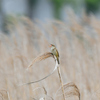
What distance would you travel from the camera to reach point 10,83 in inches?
113

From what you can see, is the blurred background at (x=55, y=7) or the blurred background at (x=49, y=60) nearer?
the blurred background at (x=49, y=60)

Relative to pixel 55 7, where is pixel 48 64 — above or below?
below

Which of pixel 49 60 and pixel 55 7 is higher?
pixel 55 7

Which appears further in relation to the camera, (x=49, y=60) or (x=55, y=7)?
(x=55, y=7)

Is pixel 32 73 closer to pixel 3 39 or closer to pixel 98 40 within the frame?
pixel 3 39

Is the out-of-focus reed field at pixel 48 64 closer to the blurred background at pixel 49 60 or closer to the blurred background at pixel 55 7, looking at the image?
the blurred background at pixel 49 60

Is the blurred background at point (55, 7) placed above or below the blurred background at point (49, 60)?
above

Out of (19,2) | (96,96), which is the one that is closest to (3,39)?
(96,96)

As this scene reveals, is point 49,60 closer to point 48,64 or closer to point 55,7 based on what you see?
point 48,64

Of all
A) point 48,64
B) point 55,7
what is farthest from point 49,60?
point 55,7

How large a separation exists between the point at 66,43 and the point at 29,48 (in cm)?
42

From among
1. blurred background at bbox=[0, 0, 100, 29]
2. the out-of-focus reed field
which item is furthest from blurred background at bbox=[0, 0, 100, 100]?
blurred background at bbox=[0, 0, 100, 29]

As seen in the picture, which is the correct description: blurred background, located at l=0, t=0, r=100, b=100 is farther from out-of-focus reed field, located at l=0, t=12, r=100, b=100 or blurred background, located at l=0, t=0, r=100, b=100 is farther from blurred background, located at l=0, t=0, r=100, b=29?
blurred background, located at l=0, t=0, r=100, b=29

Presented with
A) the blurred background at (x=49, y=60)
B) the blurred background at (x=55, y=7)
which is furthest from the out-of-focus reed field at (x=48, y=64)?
the blurred background at (x=55, y=7)
